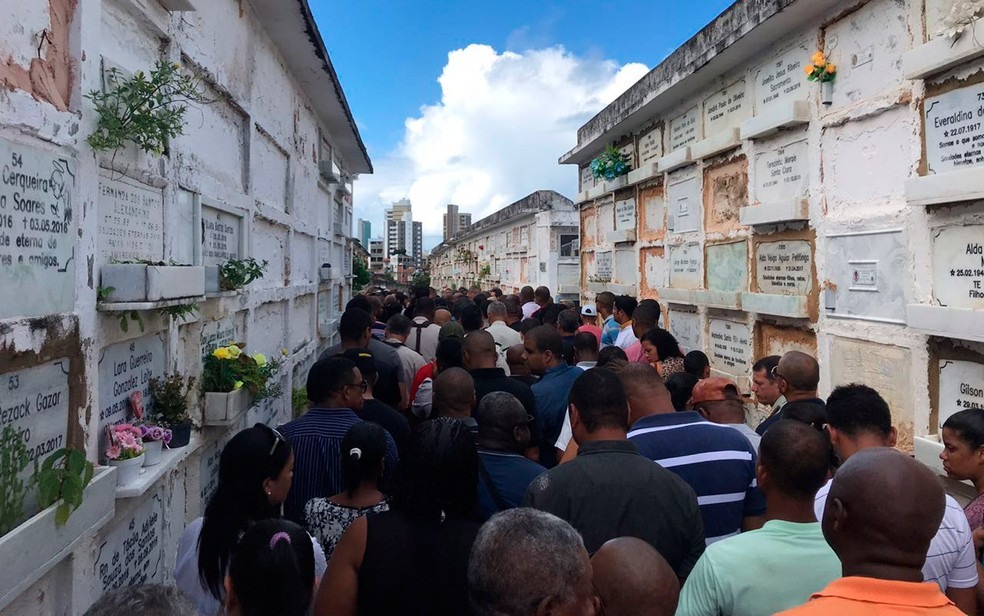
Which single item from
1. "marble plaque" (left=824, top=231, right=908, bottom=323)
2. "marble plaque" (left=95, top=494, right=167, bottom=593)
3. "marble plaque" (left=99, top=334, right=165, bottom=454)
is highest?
"marble plaque" (left=824, top=231, right=908, bottom=323)

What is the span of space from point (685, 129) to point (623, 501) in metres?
6.18

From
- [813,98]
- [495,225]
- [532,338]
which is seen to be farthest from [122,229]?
[495,225]

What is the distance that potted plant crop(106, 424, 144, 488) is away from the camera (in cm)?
271

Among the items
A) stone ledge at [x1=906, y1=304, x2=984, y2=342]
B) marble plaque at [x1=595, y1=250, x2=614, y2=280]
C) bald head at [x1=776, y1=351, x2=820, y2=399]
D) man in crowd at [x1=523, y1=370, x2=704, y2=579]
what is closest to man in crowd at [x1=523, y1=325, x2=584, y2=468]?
bald head at [x1=776, y1=351, x2=820, y2=399]

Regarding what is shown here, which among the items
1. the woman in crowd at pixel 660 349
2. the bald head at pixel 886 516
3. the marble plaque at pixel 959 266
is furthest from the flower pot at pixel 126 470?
the marble plaque at pixel 959 266

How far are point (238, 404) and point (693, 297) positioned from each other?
479 centimetres

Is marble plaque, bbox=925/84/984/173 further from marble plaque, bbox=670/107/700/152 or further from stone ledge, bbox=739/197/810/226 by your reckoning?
marble plaque, bbox=670/107/700/152

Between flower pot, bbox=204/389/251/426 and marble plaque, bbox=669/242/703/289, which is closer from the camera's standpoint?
flower pot, bbox=204/389/251/426

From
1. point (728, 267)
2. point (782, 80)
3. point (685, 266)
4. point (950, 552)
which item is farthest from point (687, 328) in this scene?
point (950, 552)

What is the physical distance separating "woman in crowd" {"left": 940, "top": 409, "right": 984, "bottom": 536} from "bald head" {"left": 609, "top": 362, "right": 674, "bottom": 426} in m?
1.19

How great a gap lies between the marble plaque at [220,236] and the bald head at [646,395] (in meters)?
2.77

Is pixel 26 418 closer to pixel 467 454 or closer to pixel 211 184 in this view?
pixel 467 454

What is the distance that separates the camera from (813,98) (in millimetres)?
5164

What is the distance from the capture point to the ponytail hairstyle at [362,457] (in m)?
2.60
